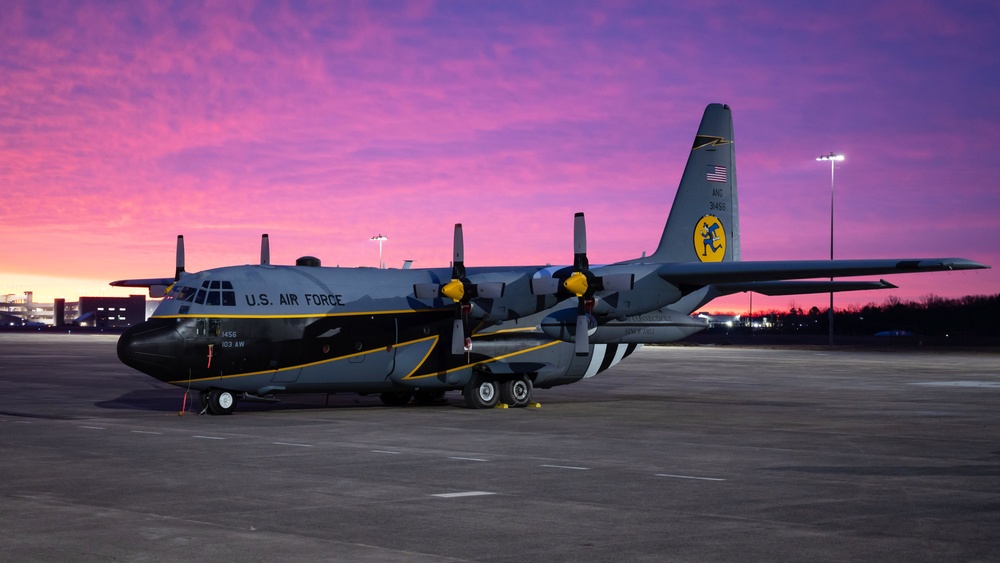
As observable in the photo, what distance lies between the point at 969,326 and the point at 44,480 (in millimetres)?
169023

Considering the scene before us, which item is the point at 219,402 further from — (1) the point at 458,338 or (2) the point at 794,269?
(2) the point at 794,269

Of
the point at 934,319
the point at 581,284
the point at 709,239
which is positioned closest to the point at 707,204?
the point at 709,239

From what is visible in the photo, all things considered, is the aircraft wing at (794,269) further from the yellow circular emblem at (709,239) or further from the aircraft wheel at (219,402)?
the aircraft wheel at (219,402)

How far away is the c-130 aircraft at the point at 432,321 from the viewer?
83.5ft

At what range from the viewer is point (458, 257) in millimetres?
28734

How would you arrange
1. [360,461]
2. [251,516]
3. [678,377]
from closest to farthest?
1. [251,516]
2. [360,461]
3. [678,377]

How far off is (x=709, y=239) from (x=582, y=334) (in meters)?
7.89

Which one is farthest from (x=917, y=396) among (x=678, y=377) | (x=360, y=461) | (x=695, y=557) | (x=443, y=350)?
(x=695, y=557)

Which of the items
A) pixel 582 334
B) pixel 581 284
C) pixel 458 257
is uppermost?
pixel 458 257

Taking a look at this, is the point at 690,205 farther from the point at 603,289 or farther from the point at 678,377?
the point at 678,377

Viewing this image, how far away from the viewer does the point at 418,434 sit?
21750mm

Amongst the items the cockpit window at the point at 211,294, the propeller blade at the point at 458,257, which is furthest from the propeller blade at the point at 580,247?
the cockpit window at the point at 211,294

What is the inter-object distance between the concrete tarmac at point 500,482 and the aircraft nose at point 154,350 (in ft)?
3.93

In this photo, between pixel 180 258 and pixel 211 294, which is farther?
pixel 180 258
